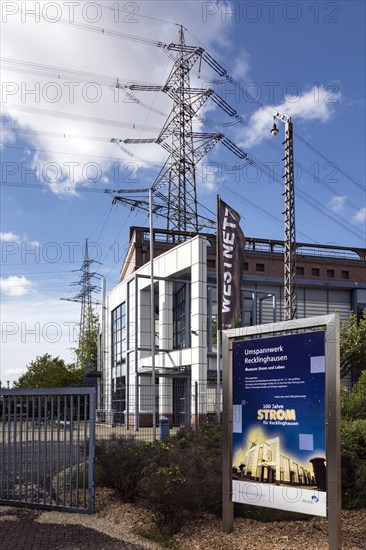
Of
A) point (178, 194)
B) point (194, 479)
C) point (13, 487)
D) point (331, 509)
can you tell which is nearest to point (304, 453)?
point (331, 509)

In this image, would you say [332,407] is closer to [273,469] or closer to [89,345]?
[273,469]

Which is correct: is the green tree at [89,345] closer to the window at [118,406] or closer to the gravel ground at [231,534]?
the window at [118,406]

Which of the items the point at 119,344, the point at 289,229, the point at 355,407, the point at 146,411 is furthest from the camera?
the point at 119,344

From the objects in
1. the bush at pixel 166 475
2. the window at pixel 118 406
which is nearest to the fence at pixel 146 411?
the window at pixel 118 406

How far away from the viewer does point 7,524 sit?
838 cm

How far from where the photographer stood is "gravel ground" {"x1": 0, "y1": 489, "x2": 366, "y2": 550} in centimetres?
715

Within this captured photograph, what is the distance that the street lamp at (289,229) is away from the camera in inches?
862

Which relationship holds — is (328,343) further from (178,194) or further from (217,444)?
(178,194)

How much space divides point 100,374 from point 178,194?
1532cm

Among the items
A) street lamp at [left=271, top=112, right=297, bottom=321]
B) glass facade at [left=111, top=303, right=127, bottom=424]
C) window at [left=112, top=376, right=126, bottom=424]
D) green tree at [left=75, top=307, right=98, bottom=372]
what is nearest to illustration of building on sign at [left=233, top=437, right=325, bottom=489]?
window at [left=112, top=376, right=126, bottom=424]

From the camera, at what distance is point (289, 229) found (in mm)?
22594

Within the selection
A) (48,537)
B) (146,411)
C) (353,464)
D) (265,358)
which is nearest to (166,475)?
(48,537)

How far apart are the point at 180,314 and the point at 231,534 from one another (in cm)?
2607

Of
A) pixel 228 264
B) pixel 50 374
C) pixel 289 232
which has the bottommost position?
pixel 50 374
